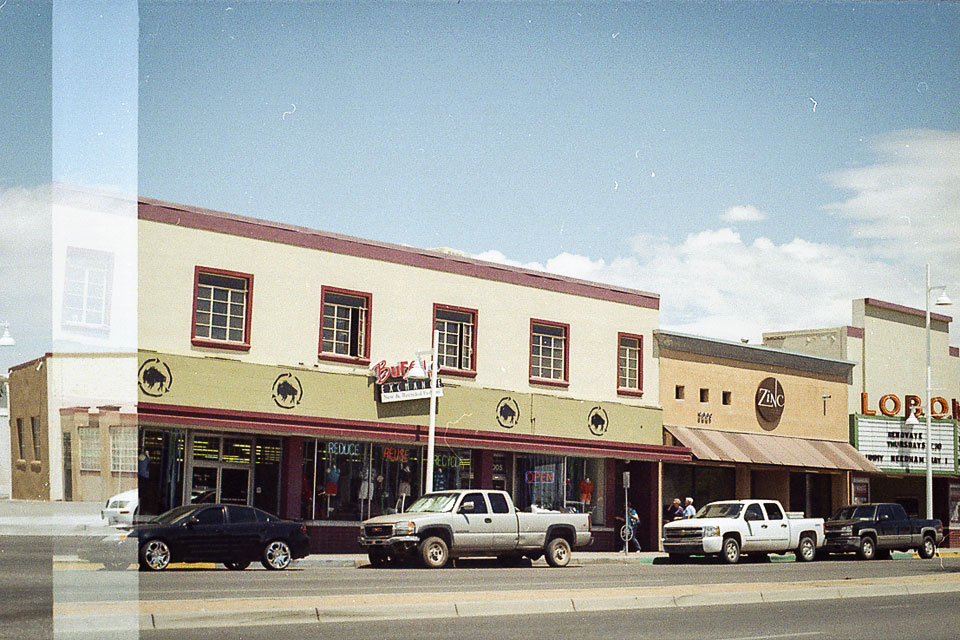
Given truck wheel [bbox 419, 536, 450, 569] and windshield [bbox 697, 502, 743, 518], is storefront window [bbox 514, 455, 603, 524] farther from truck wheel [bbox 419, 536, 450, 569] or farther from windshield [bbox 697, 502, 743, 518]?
truck wheel [bbox 419, 536, 450, 569]

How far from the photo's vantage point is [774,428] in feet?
138

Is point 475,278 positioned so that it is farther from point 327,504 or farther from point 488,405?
point 327,504

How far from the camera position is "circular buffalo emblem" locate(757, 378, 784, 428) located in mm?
41625

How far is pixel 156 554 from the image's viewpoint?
21.4 metres

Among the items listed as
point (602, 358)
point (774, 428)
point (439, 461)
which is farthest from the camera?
point (774, 428)

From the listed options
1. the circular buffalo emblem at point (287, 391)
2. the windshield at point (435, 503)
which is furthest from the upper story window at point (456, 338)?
the windshield at point (435, 503)

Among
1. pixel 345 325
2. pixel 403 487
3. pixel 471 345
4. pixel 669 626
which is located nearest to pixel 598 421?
pixel 471 345

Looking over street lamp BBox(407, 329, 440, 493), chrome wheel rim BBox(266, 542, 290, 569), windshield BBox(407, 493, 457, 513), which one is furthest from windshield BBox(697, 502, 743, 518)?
chrome wheel rim BBox(266, 542, 290, 569)

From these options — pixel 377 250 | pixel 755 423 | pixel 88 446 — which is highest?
pixel 377 250

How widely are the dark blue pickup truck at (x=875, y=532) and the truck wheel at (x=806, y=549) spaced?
4.27ft

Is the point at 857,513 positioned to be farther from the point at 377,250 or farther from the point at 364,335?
the point at 377,250

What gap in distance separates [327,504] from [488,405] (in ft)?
18.9

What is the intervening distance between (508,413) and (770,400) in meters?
12.9

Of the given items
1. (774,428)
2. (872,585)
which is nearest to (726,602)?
(872,585)
